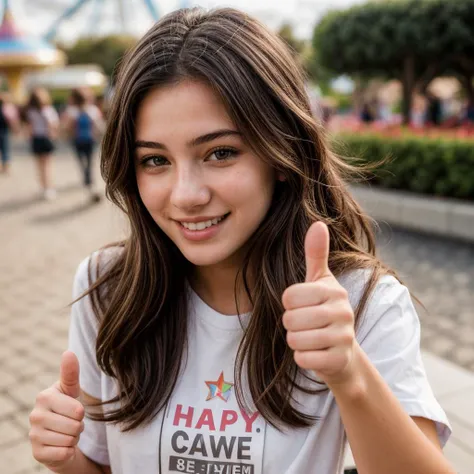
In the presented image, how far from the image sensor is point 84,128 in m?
10.3

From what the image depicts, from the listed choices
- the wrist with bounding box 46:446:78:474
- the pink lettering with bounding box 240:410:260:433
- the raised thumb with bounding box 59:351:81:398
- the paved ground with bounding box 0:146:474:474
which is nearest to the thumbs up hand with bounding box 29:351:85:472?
the raised thumb with bounding box 59:351:81:398

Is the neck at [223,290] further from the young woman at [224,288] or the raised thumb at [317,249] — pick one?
the raised thumb at [317,249]

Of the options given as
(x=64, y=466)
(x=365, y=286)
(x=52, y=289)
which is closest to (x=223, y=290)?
(x=365, y=286)

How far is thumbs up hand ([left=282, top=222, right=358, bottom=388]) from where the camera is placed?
1114 millimetres

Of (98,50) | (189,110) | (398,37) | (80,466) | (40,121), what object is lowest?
(80,466)

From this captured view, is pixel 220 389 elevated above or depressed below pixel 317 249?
below

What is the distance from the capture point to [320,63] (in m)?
Answer: 12.2

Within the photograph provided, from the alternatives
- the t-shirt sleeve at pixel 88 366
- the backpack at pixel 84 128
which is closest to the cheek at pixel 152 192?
the t-shirt sleeve at pixel 88 366

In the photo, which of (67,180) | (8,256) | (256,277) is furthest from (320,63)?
(256,277)

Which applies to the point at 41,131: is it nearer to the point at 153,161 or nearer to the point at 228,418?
the point at 153,161

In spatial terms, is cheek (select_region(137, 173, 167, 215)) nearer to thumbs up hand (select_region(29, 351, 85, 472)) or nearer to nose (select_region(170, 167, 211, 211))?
nose (select_region(170, 167, 211, 211))

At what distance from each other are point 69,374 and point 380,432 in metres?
0.68

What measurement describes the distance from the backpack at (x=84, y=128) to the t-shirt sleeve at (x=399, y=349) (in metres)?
9.25

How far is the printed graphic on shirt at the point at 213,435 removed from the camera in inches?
58.8
